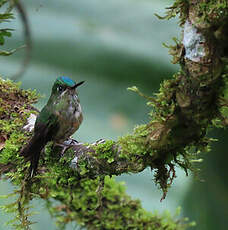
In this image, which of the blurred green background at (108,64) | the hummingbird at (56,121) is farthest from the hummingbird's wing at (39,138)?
the blurred green background at (108,64)

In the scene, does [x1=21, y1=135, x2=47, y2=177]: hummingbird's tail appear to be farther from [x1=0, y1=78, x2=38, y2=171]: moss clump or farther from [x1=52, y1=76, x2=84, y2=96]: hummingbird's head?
[x1=52, y1=76, x2=84, y2=96]: hummingbird's head

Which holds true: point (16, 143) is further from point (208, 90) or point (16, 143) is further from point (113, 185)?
point (208, 90)

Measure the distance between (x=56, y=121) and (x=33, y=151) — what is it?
13cm

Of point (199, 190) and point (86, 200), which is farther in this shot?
point (86, 200)

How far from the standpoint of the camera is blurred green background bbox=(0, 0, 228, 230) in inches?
51.5

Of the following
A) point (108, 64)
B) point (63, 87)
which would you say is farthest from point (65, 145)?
point (108, 64)

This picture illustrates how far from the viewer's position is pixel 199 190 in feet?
3.46

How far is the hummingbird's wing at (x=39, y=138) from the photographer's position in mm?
1078

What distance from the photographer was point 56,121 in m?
1.18

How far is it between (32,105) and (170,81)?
24.4 inches

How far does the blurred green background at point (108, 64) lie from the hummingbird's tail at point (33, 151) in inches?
5.3

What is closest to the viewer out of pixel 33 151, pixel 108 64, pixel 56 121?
pixel 33 151

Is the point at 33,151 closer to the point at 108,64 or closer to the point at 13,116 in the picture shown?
the point at 13,116

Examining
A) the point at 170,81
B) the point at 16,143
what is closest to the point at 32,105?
the point at 16,143
